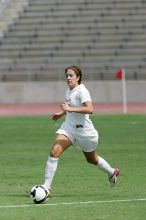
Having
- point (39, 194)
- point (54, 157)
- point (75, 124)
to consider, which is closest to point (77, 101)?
point (75, 124)

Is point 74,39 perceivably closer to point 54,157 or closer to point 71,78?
point 71,78

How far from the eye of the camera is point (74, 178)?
15406mm

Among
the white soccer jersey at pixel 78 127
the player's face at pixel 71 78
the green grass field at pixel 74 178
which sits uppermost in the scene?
the player's face at pixel 71 78

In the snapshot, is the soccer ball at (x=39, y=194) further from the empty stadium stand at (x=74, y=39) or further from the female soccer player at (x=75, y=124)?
the empty stadium stand at (x=74, y=39)

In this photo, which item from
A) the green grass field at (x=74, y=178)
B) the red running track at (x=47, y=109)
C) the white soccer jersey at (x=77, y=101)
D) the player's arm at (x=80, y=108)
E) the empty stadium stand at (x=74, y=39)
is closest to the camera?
the green grass field at (x=74, y=178)

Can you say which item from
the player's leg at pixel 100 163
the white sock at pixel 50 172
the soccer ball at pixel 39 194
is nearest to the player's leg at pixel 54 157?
the white sock at pixel 50 172

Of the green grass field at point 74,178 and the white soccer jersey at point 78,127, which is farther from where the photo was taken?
the white soccer jersey at point 78,127

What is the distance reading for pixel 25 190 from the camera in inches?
540

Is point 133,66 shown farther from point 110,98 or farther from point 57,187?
point 57,187

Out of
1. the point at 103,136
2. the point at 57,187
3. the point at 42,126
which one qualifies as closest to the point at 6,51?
the point at 42,126

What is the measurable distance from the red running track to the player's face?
23172mm

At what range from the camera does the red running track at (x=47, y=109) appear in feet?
122

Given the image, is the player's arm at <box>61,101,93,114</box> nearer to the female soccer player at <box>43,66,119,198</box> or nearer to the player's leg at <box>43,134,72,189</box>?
the female soccer player at <box>43,66,119,198</box>

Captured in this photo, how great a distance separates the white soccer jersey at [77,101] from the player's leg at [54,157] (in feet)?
1.04
